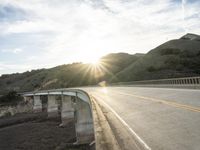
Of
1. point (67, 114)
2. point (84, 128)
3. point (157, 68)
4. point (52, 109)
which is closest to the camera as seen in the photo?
point (84, 128)

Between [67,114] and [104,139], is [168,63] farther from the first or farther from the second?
[104,139]

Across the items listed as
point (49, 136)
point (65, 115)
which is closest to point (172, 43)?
point (65, 115)

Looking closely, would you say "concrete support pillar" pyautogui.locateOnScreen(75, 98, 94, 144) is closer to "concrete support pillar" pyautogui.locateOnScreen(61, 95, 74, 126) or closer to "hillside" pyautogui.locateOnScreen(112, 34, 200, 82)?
"concrete support pillar" pyautogui.locateOnScreen(61, 95, 74, 126)

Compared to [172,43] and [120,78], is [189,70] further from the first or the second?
[172,43]

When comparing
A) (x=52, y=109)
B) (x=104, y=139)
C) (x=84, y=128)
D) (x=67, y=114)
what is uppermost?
(x=104, y=139)

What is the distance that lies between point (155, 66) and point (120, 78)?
15.2 m

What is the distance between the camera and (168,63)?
310 feet

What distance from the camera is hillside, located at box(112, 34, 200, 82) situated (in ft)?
280

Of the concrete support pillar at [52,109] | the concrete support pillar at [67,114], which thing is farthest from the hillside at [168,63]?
the concrete support pillar at [67,114]

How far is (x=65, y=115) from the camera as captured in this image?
159 ft

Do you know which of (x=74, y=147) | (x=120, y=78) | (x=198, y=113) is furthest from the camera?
(x=120, y=78)

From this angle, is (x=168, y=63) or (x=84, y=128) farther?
(x=168, y=63)

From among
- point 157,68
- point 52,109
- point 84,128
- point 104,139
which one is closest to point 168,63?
point 157,68

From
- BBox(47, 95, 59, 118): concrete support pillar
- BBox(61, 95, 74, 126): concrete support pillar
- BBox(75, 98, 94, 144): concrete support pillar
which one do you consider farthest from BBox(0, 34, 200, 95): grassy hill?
BBox(75, 98, 94, 144): concrete support pillar
